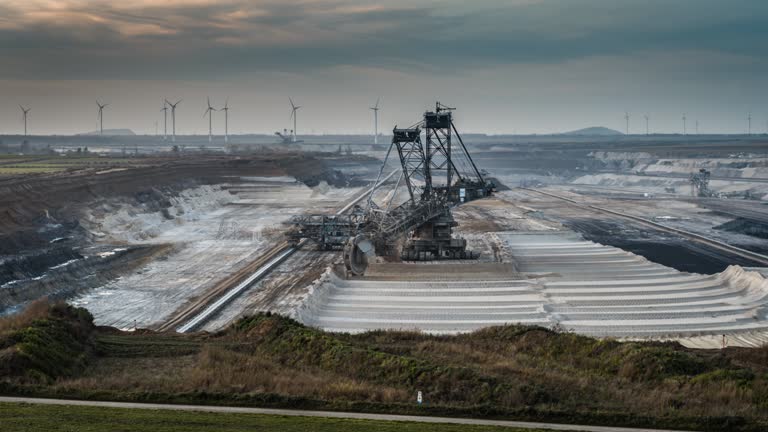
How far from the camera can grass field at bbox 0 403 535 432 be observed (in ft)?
61.1

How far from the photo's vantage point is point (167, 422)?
19.1m

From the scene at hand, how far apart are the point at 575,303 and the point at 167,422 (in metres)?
28.9

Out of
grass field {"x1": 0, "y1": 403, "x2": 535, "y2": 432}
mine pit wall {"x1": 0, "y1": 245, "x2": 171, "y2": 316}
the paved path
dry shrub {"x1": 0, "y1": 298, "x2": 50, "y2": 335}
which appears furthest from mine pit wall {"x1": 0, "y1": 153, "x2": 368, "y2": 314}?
grass field {"x1": 0, "y1": 403, "x2": 535, "y2": 432}

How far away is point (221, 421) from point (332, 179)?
467 feet

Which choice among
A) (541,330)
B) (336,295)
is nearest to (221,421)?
(541,330)

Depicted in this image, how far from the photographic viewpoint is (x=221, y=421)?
759 inches

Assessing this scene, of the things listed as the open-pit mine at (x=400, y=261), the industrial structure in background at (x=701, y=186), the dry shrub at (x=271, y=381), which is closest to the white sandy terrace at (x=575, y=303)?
the open-pit mine at (x=400, y=261)

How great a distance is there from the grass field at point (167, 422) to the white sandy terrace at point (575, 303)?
1896 cm

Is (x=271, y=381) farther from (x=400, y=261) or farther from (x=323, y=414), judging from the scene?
(x=400, y=261)

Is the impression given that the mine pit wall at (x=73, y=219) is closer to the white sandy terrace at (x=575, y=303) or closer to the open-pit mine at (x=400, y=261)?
the open-pit mine at (x=400, y=261)

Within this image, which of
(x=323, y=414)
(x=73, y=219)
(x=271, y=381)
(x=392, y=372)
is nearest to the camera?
(x=323, y=414)

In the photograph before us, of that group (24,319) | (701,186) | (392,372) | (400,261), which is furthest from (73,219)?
(701,186)

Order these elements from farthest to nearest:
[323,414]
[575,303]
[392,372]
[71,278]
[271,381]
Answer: [71,278] → [575,303] → [392,372] → [271,381] → [323,414]

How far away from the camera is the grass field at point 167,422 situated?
1861cm
